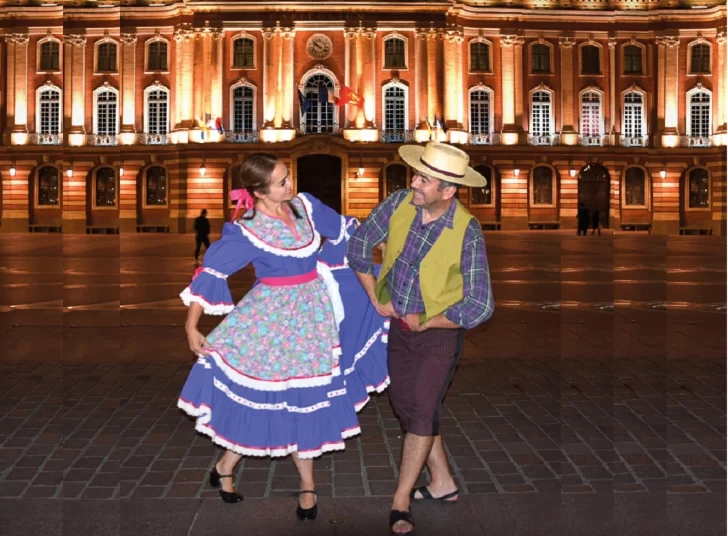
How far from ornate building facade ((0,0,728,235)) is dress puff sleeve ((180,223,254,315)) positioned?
40595 mm

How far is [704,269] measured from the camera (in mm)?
22500

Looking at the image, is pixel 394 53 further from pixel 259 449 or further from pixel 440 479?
pixel 259 449

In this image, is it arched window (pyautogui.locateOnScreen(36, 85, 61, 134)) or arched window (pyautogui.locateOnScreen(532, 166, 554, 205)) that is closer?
arched window (pyautogui.locateOnScreen(36, 85, 61, 134))

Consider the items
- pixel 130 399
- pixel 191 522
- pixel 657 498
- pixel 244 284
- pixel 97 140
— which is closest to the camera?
pixel 191 522

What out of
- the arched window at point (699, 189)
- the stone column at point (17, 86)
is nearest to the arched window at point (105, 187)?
the stone column at point (17, 86)

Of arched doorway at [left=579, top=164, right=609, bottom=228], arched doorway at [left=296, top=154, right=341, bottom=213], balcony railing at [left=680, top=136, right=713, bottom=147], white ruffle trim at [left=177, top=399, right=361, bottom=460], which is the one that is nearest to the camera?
white ruffle trim at [left=177, top=399, right=361, bottom=460]

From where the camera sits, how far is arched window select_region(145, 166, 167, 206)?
47.9m

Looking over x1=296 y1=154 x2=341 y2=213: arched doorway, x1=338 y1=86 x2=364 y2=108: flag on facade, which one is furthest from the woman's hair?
x1=296 y1=154 x2=341 y2=213: arched doorway

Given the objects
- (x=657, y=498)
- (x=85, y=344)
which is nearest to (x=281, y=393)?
(x=657, y=498)

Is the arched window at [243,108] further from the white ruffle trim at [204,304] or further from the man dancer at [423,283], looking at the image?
the man dancer at [423,283]

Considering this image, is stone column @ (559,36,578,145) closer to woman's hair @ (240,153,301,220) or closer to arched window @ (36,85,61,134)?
arched window @ (36,85,61,134)

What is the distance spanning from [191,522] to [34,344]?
20.9ft

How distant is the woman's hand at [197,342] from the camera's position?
16.6 feet

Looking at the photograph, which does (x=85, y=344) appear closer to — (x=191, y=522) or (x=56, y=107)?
(x=191, y=522)
